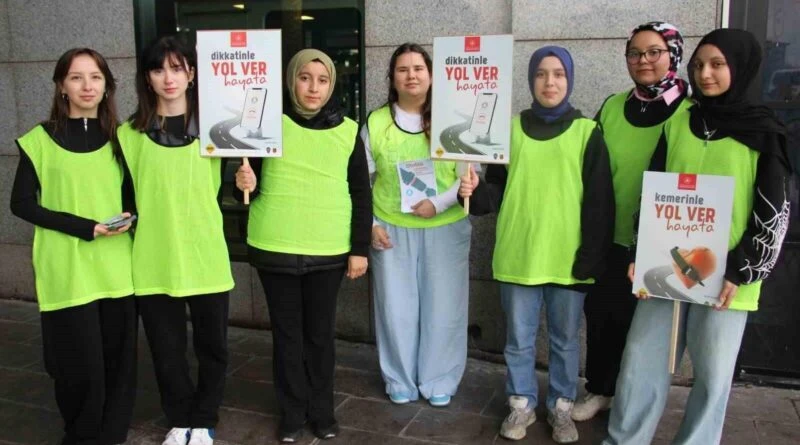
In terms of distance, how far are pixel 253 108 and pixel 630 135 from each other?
1.77 meters

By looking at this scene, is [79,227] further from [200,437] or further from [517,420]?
[517,420]

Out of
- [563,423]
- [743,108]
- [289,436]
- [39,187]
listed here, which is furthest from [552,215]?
[39,187]

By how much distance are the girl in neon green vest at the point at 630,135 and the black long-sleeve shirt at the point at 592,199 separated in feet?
0.39

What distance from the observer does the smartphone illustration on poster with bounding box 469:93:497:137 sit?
3340 millimetres

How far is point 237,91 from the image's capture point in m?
3.26

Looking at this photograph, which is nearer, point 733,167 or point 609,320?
point 733,167

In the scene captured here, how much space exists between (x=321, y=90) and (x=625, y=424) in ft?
6.77

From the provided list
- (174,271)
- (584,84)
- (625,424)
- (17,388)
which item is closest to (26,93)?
(17,388)

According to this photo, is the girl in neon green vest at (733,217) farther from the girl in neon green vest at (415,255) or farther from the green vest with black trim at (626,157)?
the girl in neon green vest at (415,255)

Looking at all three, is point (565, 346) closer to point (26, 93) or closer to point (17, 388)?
point (17, 388)

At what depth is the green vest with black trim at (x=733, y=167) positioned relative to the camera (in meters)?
2.84

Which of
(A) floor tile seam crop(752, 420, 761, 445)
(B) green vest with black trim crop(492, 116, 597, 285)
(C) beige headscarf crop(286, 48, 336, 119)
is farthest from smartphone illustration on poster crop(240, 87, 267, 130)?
(A) floor tile seam crop(752, 420, 761, 445)

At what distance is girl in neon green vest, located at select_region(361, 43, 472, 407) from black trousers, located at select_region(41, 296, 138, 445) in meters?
1.34

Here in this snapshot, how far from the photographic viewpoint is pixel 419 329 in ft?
13.5
